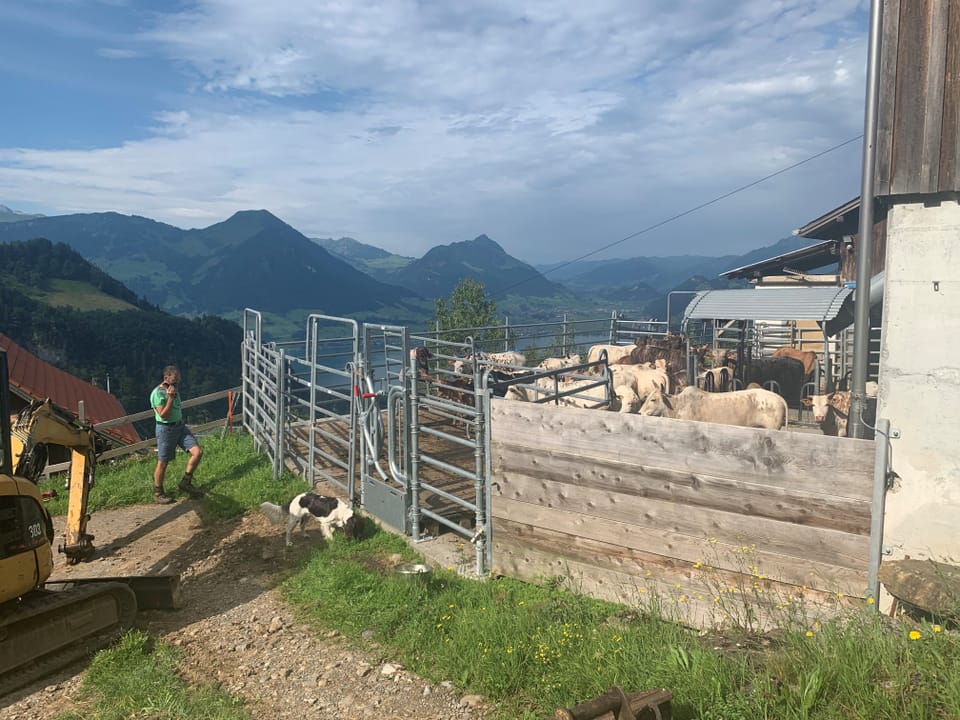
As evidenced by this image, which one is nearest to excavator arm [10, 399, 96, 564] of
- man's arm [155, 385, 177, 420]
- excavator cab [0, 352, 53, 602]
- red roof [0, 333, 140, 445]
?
excavator cab [0, 352, 53, 602]

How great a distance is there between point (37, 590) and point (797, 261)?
22.1m

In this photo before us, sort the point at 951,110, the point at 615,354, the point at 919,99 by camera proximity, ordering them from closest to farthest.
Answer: the point at 951,110 < the point at 919,99 < the point at 615,354

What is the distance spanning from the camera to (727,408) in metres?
11.2

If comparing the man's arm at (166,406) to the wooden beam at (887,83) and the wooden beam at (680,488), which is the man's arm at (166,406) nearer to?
the wooden beam at (680,488)

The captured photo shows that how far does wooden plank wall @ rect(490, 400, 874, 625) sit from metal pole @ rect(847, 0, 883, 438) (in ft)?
6.14

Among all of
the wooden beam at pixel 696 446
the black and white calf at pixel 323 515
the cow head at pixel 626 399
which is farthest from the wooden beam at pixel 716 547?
the cow head at pixel 626 399

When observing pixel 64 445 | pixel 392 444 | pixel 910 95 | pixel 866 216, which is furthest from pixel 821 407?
pixel 64 445

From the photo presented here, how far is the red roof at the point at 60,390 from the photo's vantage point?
15420mm

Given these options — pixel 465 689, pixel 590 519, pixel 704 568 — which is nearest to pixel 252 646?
pixel 465 689

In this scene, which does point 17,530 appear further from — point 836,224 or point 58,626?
point 836,224

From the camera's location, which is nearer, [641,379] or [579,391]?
[579,391]

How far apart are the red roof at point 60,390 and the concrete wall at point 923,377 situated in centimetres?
1328

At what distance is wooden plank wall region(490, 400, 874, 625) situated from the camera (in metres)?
4.76

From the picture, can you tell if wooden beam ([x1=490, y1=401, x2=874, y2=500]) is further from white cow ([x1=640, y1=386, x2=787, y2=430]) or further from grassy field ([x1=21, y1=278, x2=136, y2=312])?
grassy field ([x1=21, y1=278, x2=136, y2=312])
